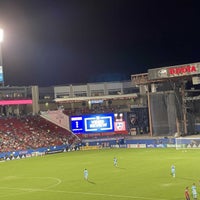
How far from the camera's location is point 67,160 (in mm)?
72312

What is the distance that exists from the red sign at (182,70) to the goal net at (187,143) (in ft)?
38.5

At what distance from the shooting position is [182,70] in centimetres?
7794

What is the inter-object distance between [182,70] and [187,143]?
1302 cm

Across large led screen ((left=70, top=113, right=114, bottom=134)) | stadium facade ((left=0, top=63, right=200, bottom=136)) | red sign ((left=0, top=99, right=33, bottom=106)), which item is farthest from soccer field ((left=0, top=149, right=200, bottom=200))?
red sign ((left=0, top=99, right=33, bottom=106))

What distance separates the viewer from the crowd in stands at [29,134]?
82.4m

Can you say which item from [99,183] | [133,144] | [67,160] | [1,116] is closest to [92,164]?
[67,160]

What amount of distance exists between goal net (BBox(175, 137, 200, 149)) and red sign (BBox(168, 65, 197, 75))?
462 inches

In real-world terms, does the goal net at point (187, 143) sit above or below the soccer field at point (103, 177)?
above

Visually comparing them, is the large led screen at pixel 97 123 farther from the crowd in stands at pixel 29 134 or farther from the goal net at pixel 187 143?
the goal net at pixel 187 143

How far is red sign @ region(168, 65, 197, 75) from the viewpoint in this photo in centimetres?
7644

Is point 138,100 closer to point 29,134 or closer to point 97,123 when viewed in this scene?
point 97,123

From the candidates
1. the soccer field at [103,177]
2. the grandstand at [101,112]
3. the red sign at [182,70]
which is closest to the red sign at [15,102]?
the grandstand at [101,112]

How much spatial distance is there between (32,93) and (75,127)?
46.0 feet

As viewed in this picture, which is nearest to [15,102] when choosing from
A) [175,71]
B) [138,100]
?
[138,100]
